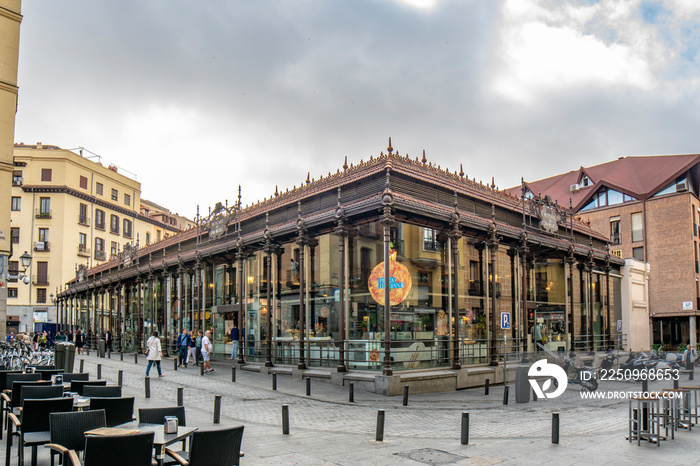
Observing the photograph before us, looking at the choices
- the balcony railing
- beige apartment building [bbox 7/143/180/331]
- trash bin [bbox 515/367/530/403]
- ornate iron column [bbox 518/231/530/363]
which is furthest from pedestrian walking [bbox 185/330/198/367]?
the balcony railing

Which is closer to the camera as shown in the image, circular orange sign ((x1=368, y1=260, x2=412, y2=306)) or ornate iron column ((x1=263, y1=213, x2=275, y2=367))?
circular orange sign ((x1=368, y1=260, x2=412, y2=306))

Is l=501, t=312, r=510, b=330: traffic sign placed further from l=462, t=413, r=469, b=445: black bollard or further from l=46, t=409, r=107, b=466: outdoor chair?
l=46, t=409, r=107, b=466: outdoor chair

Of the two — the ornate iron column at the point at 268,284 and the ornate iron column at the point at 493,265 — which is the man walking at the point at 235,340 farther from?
the ornate iron column at the point at 493,265

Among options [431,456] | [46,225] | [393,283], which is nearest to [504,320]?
[393,283]

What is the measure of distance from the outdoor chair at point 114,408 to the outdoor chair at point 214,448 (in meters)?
2.43

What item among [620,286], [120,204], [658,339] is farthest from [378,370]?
[120,204]

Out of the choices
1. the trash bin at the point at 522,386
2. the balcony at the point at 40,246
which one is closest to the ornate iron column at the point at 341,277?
the trash bin at the point at 522,386

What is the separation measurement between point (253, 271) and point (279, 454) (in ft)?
54.0

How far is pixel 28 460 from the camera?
28.0ft

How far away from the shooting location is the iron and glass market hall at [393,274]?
61.3ft

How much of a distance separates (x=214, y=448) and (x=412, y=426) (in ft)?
23.2

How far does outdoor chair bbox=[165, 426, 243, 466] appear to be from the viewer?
19.3ft

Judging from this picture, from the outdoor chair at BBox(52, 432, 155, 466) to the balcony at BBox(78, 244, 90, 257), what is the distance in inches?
2472

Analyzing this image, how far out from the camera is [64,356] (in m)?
19.8
